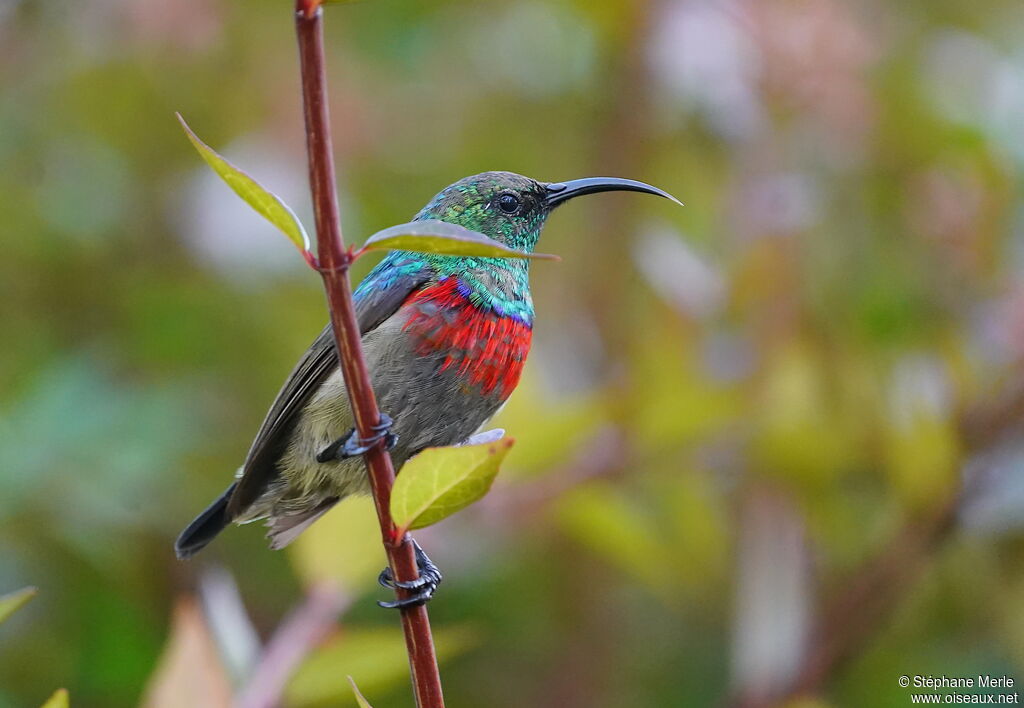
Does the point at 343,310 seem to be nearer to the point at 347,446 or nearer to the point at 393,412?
the point at 347,446

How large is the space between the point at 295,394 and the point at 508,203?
2.46 feet

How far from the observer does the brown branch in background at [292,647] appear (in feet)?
6.63

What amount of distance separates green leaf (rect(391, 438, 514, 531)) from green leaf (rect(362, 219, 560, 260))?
24cm

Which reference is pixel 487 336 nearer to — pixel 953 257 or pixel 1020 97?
pixel 953 257

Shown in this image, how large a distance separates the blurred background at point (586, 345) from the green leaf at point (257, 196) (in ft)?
2.93

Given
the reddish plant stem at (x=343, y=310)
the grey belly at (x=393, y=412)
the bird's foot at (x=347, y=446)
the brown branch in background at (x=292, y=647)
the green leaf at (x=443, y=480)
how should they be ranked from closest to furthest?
the reddish plant stem at (x=343, y=310) < the green leaf at (x=443, y=480) < the bird's foot at (x=347, y=446) < the brown branch in background at (x=292, y=647) < the grey belly at (x=393, y=412)

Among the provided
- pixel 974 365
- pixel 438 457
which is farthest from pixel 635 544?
pixel 438 457

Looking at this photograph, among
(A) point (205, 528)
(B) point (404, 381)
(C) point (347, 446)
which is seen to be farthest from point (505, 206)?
(A) point (205, 528)

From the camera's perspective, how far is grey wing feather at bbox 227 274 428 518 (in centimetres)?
219

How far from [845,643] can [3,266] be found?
9.04 feet

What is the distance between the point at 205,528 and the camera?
2285 millimetres

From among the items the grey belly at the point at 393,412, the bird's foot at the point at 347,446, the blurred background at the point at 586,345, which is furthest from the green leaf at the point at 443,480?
the grey belly at the point at 393,412

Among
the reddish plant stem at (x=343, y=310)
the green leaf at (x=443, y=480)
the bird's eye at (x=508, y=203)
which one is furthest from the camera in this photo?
the bird's eye at (x=508, y=203)

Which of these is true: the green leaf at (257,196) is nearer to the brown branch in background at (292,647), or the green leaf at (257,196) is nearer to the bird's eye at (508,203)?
the brown branch in background at (292,647)
